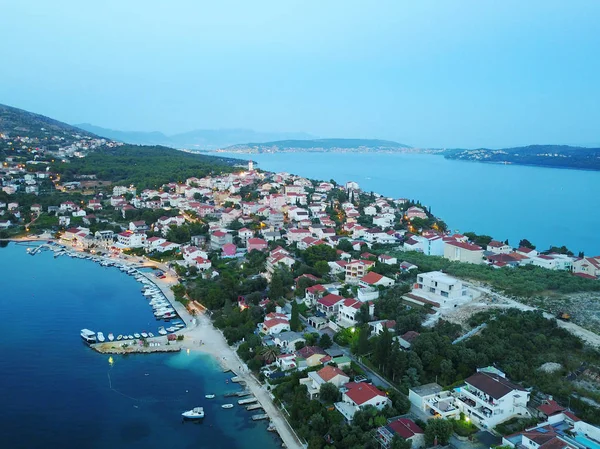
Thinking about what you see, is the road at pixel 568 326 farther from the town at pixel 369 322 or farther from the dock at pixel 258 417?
the dock at pixel 258 417

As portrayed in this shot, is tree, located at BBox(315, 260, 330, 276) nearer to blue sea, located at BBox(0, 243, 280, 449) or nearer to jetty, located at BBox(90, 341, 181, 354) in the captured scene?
blue sea, located at BBox(0, 243, 280, 449)

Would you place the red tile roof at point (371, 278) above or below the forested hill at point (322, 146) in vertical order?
below

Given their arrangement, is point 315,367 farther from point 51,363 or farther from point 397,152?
point 397,152

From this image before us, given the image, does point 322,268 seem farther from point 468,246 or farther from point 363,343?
point 363,343

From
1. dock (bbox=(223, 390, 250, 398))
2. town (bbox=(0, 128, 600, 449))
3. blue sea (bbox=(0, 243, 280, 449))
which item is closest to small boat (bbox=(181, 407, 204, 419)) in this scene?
blue sea (bbox=(0, 243, 280, 449))

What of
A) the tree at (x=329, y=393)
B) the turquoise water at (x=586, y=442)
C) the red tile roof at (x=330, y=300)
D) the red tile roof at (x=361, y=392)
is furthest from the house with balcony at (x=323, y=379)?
the turquoise water at (x=586, y=442)
